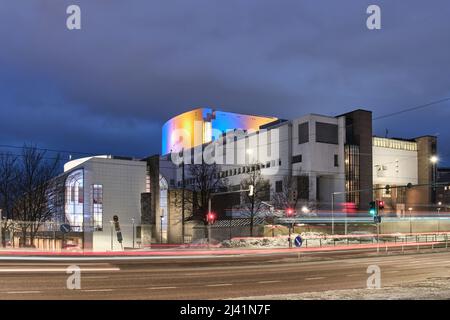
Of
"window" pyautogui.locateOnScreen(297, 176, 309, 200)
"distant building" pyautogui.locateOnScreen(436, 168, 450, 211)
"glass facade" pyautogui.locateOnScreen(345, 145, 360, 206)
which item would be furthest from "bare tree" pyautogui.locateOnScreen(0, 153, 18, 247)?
"distant building" pyautogui.locateOnScreen(436, 168, 450, 211)

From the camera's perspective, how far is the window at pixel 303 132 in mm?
96525

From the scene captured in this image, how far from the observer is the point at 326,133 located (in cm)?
9781

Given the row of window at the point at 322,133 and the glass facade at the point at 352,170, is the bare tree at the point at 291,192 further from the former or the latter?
the glass facade at the point at 352,170

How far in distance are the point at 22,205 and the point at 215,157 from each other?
6488 centimetres

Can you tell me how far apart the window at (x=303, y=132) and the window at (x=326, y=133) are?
185 cm

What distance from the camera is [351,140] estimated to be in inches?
4008

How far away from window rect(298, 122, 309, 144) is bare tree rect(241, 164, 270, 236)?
950cm

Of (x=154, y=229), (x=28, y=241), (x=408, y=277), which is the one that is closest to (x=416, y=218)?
(x=154, y=229)

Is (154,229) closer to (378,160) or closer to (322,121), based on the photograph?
(322,121)

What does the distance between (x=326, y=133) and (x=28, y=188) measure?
6004 centimetres

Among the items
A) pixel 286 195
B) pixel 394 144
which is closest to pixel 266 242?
pixel 286 195

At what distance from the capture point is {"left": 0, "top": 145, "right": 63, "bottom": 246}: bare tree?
51.8m

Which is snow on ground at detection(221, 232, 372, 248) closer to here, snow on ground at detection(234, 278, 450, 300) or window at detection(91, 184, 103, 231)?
window at detection(91, 184, 103, 231)

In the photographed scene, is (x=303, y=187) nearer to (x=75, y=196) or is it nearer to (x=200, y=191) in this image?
(x=200, y=191)
